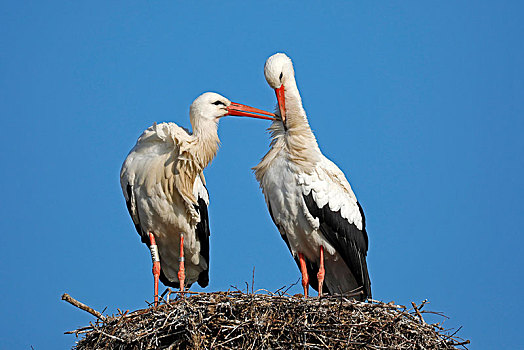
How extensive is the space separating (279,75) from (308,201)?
44.9 inches

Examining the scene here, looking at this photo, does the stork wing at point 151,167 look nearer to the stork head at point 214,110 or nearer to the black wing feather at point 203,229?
the stork head at point 214,110

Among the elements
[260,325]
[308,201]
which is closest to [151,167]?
[308,201]

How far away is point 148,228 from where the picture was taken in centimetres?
756

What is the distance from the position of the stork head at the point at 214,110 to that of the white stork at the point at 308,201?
1.11 ft

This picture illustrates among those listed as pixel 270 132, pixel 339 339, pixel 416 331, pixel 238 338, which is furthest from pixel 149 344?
pixel 270 132

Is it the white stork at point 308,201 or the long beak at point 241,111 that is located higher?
the long beak at point 241,111

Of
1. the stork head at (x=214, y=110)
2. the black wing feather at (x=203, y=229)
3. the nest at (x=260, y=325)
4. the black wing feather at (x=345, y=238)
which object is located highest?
the stork head at (x=214, y=110)

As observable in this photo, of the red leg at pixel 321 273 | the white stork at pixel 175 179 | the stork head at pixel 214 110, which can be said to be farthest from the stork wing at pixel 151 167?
the red leg at pixel 321 273

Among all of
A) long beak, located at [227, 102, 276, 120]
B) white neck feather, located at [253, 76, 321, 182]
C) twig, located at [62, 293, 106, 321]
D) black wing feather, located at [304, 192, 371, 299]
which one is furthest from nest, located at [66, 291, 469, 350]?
long beak, located at [227, 102, 276, 120]

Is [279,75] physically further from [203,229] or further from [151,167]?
[203,229]

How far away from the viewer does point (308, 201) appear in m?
6.90

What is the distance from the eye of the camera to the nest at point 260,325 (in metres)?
5.61

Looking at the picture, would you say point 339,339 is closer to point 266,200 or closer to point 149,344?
point 149,344

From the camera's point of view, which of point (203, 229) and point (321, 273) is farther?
point (203, 229)
